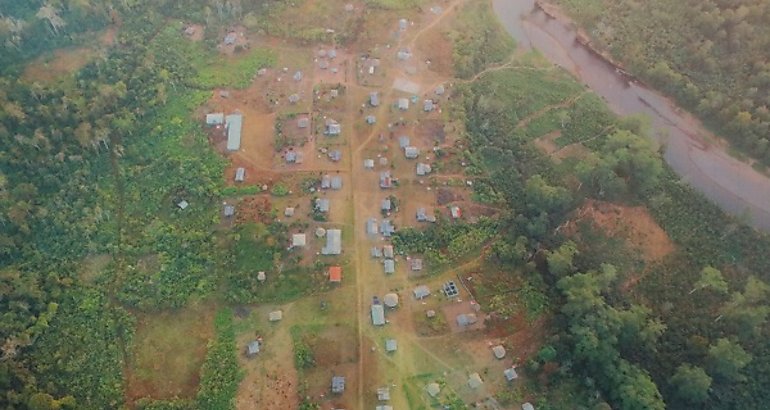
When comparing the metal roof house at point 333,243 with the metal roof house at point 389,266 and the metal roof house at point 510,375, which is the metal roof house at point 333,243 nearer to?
the metal roof house at point 389,266

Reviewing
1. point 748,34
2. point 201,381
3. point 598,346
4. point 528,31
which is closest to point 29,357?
point 201,381

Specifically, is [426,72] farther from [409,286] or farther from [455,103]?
[409,286]

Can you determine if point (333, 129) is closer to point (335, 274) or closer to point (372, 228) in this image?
point (372, 228)

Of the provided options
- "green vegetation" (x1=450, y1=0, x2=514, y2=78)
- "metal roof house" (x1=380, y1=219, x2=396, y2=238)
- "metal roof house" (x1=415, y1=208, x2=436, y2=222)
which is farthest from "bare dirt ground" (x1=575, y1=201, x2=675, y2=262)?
"green vegetation" (x1=450, y1=0, x2=514, y2=78)

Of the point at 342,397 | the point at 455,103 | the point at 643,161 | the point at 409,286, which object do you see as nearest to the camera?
the point at 342,397

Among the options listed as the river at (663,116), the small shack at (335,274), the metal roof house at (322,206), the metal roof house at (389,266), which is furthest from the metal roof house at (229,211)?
the river at (663,116)

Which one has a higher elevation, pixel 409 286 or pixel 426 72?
pixel 426 72
